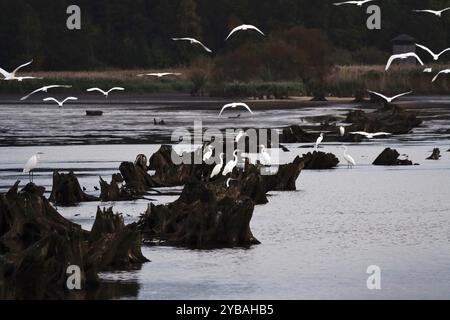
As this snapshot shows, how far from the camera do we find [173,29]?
128875 mm

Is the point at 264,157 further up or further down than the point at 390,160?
further up

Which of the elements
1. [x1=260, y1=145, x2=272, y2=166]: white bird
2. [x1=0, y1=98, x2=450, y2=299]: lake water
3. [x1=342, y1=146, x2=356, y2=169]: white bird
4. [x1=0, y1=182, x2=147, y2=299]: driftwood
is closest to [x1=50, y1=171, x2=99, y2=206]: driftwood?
[x1=0, y1=98, x2=450, y2=299]: lake water

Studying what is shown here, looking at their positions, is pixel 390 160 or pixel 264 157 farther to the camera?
pixel 390 160

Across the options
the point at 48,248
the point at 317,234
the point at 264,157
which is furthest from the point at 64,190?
the point at 48,248

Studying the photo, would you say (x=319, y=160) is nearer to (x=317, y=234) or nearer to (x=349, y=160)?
(x=349, y=160)

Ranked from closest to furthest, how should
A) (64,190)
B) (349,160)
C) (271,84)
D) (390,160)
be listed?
(64,190) → (349,160) → (390,160) → (271,84)

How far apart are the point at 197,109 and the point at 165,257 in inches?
2186

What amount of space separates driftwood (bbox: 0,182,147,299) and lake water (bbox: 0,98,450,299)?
0.41 meters

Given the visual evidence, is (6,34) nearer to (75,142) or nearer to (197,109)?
(197,109)

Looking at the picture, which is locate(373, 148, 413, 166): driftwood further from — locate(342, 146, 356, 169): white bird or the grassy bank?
the grassy bank

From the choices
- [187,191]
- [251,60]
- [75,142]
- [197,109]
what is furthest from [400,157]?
[251,60]

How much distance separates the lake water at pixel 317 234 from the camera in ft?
64.5

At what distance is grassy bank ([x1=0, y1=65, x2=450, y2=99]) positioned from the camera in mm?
89500

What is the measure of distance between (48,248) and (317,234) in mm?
7550
